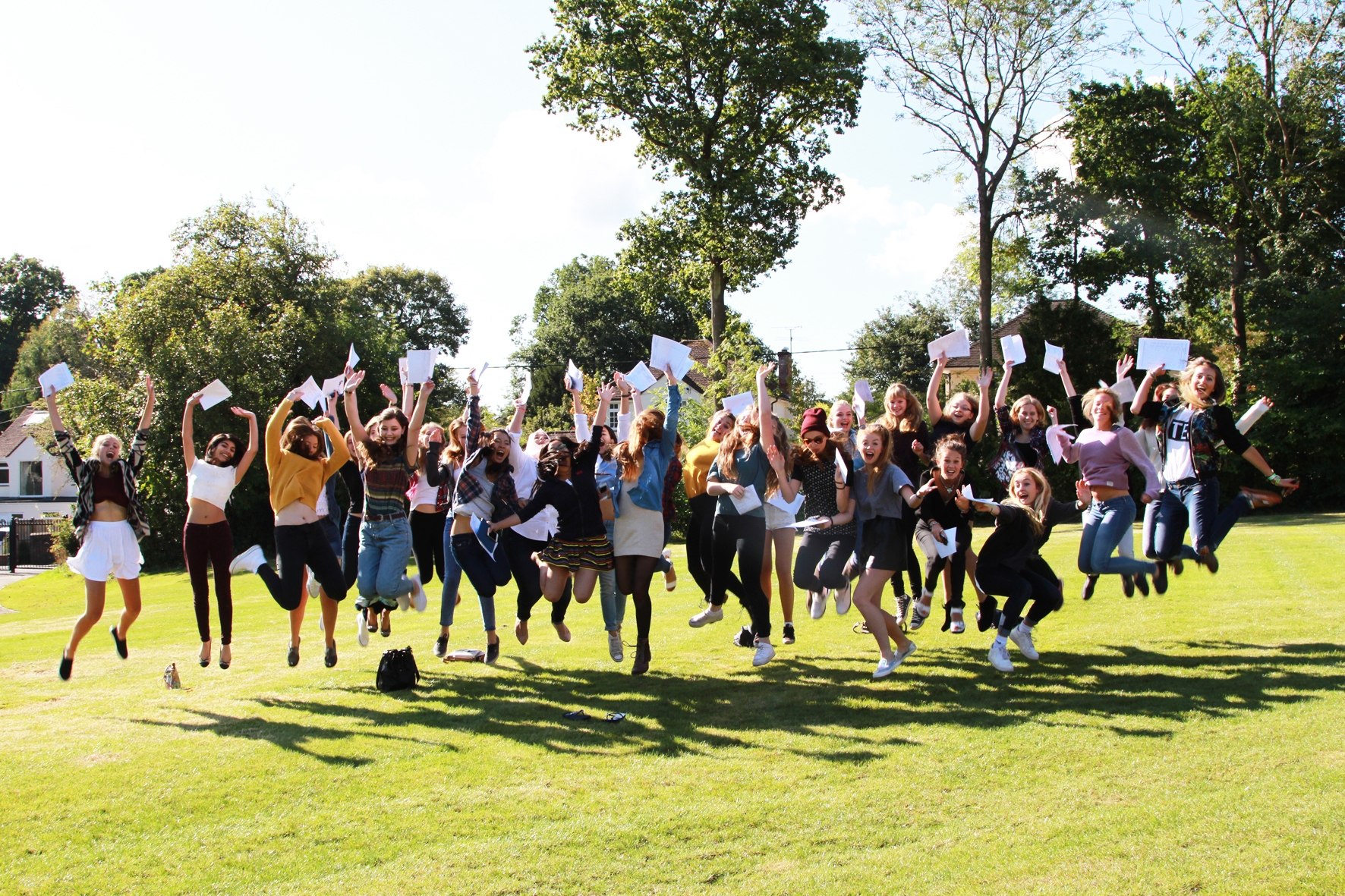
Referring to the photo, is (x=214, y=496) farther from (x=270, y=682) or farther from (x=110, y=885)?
(x=110, y=885)

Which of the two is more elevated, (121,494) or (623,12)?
(623,12)

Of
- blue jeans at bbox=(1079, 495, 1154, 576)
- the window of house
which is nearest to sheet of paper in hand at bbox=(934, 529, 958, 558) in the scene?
blue jeans at bbox=(1079, 495, 1154, 576)

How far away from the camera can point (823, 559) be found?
29.5 ft

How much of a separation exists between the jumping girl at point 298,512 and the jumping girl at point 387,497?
0.28m

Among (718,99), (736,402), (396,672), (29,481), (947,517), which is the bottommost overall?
(396,672)

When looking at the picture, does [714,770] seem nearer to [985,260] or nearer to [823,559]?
[823,559]

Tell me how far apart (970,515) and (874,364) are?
61.1m

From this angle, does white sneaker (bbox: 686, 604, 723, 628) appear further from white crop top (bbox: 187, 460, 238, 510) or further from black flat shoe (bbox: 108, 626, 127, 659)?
black flat shoe (bbox: 108, 626, 127, 659)

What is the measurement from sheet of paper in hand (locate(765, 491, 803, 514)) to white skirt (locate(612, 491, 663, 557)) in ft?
3.68

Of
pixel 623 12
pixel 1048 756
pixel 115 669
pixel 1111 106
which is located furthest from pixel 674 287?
pixel 1048 756

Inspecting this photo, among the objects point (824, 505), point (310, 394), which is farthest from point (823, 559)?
point (310, 394)

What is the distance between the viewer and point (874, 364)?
69.1 metres

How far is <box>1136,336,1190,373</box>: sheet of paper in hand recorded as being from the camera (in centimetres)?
912

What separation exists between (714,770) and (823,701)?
182 centimetres
